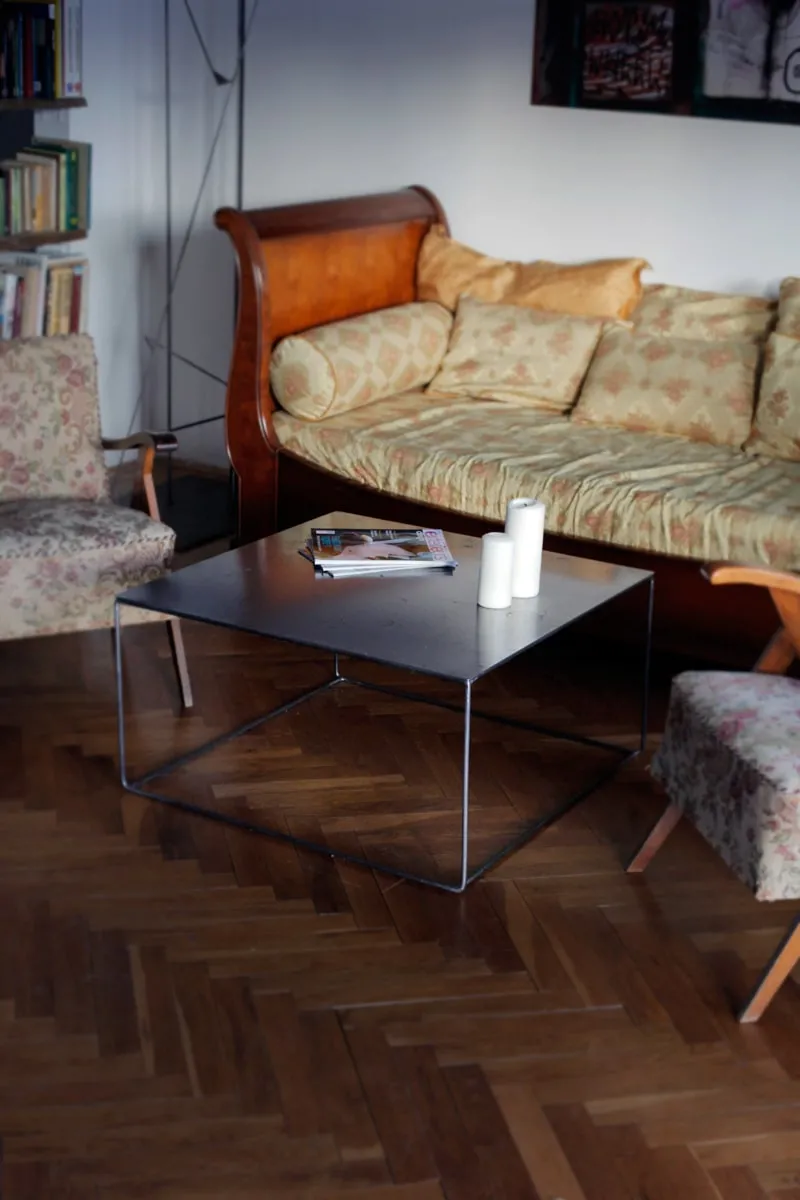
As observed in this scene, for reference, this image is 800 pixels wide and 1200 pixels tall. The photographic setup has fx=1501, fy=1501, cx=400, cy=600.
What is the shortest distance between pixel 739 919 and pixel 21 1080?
1.29 meters

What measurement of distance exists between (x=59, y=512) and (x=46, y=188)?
1.54m

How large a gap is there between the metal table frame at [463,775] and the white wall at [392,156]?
1534mm

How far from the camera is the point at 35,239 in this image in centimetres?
456

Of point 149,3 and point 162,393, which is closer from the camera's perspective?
point 149,3

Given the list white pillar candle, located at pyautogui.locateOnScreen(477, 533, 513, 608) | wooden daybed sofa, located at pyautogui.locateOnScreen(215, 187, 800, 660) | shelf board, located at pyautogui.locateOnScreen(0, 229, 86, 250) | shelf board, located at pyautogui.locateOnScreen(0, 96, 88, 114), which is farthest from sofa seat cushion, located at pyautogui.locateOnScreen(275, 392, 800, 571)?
shelf board, located at pyautogui.locateOnScreen(0, 96, 88, 114)

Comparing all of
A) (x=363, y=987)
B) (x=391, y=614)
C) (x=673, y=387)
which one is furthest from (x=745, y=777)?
(x=673, y=387)

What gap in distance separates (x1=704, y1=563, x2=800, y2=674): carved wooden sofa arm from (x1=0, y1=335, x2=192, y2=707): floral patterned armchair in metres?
1.37

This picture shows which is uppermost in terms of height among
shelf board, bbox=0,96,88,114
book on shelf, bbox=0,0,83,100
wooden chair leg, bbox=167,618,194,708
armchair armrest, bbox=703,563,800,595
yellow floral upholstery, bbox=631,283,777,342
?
book on shelf, bbox=0,0,83,100

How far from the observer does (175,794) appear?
313 cm

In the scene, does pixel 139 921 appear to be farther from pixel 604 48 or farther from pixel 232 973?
pixel 604 48

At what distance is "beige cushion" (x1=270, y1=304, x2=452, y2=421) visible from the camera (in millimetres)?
4125

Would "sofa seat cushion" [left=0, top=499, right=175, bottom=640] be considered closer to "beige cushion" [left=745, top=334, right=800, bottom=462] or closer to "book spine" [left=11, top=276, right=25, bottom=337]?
"book spine" [left=11, top=276, right=25, bottom=337]

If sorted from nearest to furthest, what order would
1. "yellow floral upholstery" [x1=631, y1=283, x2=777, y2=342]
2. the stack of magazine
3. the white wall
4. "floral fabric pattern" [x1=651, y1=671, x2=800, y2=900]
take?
"floral fabric pattern" [x1=651, y1=671, x2=800, y2=900] < the stack of magazine < "yellow floral upholstery" [x1=631, y1=283, x2=777, y2=342] < the white wall

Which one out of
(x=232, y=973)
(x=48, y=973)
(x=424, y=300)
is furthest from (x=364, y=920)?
(x=424, y=300)
